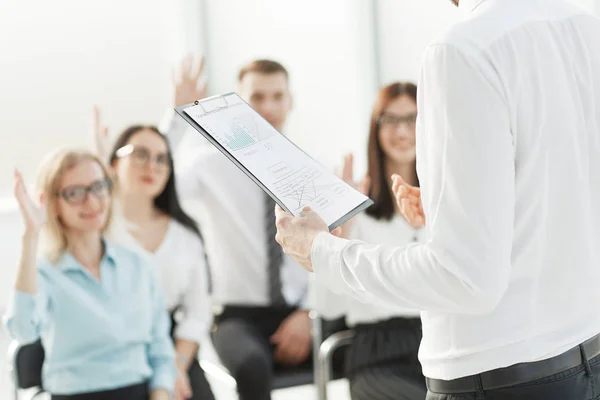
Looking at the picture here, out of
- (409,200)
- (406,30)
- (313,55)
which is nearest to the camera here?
(409,200)

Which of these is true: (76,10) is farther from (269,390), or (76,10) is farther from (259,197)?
(269,390)

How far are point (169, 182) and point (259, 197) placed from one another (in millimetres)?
403

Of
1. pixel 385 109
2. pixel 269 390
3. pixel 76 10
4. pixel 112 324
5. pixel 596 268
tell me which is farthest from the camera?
pixel 76 10

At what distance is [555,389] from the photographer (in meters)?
1.23

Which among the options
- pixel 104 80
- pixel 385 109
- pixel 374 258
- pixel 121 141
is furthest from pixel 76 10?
pixel 374 258

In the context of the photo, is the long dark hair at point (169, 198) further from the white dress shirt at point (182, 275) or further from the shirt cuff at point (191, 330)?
the shirt cuff at point (191, 330)

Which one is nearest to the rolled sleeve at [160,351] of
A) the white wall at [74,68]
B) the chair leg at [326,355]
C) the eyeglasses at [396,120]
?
the chair leg at [326,355]

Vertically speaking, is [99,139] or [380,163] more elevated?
[99,139]

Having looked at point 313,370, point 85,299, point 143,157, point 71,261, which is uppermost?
point 143,157

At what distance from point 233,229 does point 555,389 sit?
2.23 m

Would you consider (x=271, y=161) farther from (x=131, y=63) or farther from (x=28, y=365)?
(x=131, y=63)

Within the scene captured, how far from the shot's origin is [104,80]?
19.9 feet

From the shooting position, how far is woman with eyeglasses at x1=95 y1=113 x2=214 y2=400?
307cm

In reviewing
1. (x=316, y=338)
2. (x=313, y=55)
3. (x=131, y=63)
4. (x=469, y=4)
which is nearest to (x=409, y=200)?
(x=469, y=4)
